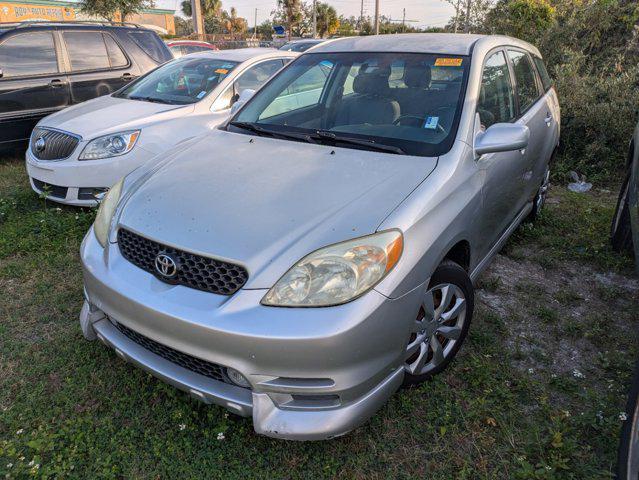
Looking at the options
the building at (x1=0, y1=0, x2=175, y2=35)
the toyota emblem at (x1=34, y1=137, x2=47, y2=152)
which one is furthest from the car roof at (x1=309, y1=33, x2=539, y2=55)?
the building at (x1=0, y1=0, x2=175, y2=35)

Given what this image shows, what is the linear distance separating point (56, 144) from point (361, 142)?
3404 millimetres

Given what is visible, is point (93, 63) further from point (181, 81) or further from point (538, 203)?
point (538, 203)

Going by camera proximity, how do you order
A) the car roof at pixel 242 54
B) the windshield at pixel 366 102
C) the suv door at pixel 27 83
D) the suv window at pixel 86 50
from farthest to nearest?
Answer: the suv window at pixel 86 50 → the suv door at pixel 27 83 → the car roof at pixel 242 54 → the windshield at pixel 366 102

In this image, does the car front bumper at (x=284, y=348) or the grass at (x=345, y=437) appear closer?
the car front bumper at (x=284, y=348)

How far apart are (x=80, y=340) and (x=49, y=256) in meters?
1.33

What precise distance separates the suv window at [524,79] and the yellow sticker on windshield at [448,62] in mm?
925

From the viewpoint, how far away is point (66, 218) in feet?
14.8

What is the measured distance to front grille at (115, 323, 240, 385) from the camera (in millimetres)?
2068

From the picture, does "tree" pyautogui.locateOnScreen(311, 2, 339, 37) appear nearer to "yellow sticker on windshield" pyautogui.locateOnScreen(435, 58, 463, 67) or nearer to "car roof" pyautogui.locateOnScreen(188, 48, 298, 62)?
"car roof" pyautogui.locateOnScreen(188, 48, 298, 62)

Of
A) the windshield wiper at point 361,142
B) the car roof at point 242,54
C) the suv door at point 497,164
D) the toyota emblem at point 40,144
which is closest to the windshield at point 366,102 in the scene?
the windshield wiper at point 361,142

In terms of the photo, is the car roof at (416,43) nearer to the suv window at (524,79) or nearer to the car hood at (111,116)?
the suv window at (524,79)

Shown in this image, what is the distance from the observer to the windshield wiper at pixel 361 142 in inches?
104

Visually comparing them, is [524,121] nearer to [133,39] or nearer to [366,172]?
[366,172]

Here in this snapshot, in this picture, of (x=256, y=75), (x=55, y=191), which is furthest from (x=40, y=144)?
(x=256, y=75)
